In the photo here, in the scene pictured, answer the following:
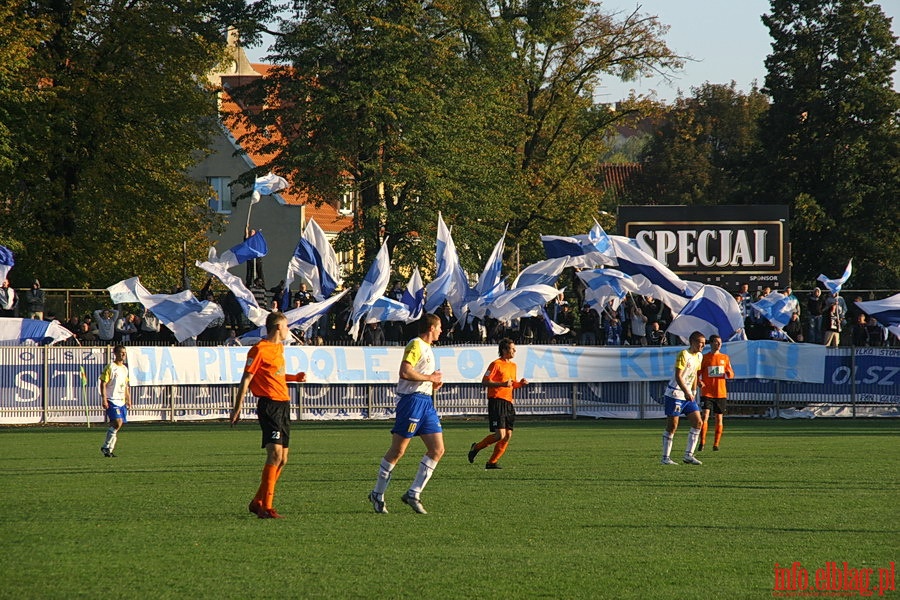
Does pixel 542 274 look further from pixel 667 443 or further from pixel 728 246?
pixel 667 443

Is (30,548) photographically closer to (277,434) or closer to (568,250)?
(277,434)

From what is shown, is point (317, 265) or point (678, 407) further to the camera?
point (317, 265)

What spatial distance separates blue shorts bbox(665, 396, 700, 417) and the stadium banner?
39.8 ft

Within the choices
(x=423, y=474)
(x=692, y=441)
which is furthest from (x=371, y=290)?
(x=423, y=474)

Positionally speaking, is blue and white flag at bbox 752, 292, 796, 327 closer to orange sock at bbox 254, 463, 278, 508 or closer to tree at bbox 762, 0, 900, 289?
tree at bbox 762, 0, 900, 289

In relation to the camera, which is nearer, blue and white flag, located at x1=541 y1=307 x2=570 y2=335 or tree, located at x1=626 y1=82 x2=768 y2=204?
blue and white flag, located at x1=541 y1=307 x2=570 y2=335

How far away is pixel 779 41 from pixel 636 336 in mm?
24946

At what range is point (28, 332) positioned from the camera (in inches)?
1139

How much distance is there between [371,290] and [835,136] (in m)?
28.5

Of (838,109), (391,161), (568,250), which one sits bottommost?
(568,250)

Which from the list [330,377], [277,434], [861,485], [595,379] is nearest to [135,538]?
[277,434]

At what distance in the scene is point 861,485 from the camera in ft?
46.8

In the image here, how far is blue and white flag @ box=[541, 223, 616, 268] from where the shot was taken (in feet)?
102

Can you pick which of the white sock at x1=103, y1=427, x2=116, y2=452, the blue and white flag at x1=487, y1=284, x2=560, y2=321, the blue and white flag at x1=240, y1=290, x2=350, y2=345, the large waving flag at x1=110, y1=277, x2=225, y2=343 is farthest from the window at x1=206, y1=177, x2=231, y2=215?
the white sock at x1=103, y1=427, x2=116, y2=452
